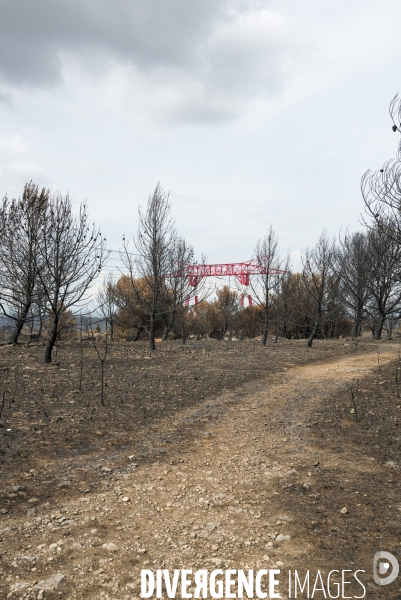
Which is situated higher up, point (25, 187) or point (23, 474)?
point (25, 187)

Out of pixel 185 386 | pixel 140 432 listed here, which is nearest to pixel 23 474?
pixel 140 432

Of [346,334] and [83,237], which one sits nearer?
[83,237]

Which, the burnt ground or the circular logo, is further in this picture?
the burnt ground

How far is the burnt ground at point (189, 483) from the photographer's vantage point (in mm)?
2994

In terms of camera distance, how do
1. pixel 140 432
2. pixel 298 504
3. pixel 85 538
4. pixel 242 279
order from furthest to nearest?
pixel 242 279
pixel 140 432
pixel 298 504
pixel 85 538

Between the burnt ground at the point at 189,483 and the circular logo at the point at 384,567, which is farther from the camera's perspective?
the burnt ground at the point at 189,483

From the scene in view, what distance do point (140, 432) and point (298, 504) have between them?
9.54ft

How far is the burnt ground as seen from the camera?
2.99 metres

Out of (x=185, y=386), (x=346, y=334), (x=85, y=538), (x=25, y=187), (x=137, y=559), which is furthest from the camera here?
(x=346, y=334)

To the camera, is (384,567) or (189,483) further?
(189,483)

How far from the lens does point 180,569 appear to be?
9.62 feet

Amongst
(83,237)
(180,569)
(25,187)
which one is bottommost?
(180,569)

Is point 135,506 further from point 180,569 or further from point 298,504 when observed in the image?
point 298,504

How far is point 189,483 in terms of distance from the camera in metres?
4.39
